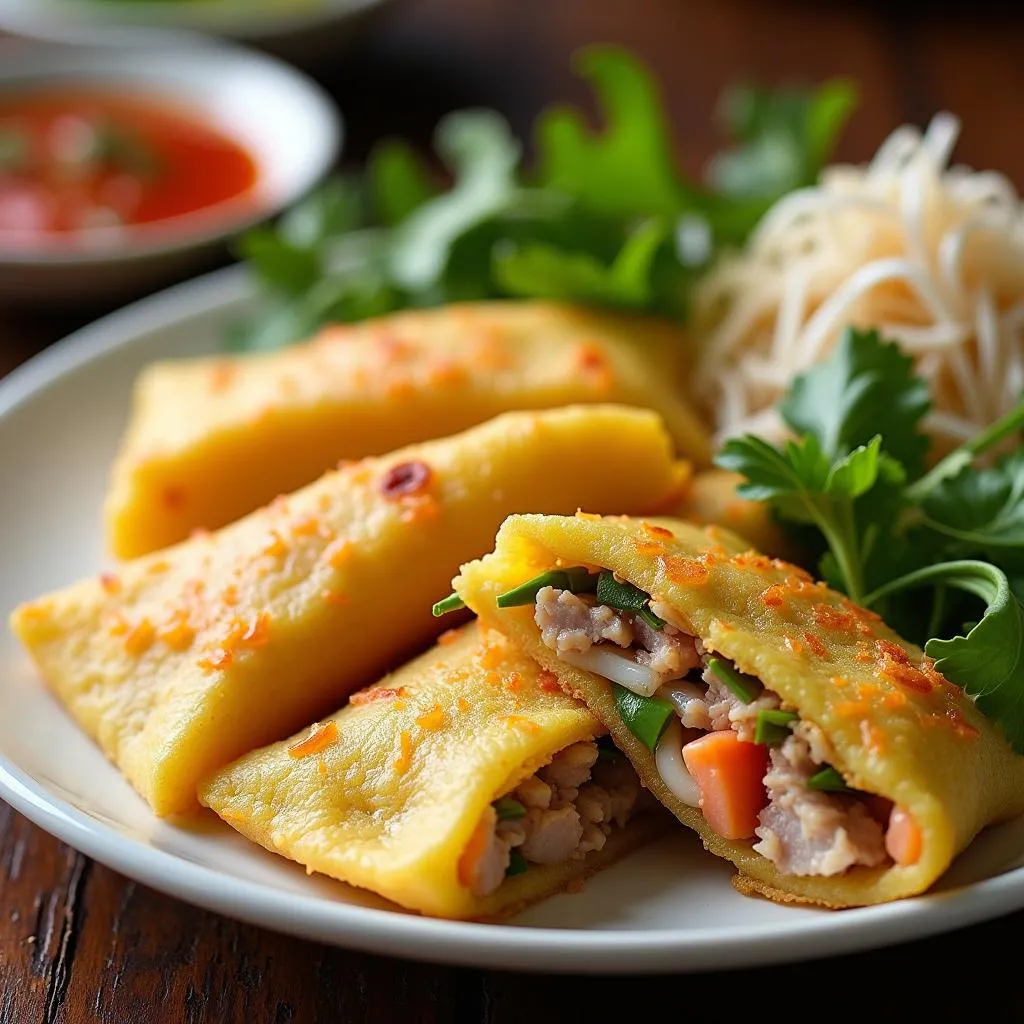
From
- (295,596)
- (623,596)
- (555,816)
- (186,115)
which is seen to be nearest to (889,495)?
(623,596)

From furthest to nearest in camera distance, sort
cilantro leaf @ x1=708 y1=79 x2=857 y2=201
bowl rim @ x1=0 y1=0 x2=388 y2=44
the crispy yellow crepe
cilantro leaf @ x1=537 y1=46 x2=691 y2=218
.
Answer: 1. bowl rim @ x1=0 y1=0 x2=388 y2=44
2. cilantro leaf @ x1=708 y1=79 x2=857 y2=201
3. cilantro leaf @ x1=537 y1=46 x2=691 y2=218
4. the crispy yellow crepe

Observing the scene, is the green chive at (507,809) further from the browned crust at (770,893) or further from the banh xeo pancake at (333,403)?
the banh xeo pancake at (333,403)

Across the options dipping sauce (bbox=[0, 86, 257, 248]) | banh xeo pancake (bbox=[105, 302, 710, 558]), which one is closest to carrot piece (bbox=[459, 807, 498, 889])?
banh xeo pancake (bbox=[105, 302, 710, 558])

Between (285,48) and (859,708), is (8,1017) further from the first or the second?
(285,48)

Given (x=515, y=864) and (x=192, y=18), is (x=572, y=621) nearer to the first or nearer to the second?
(x=515, y=864)

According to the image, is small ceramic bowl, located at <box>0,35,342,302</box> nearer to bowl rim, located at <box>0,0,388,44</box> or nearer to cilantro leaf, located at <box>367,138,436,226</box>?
bowl rim, located at <box>0,0,388,44</box>

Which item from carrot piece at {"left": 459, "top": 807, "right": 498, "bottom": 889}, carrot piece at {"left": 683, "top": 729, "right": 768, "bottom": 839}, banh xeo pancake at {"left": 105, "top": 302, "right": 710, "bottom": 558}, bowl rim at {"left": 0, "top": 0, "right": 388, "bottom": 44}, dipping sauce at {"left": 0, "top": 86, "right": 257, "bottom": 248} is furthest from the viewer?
bowl rim at {"left": 0, "top": 0, "right": 388, "bottom": 44}
